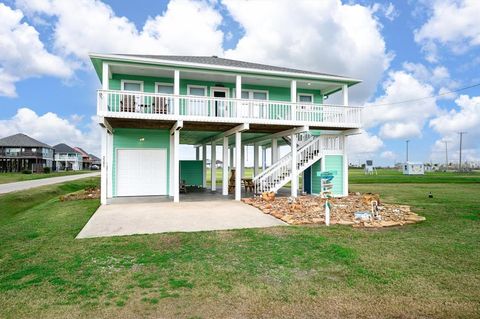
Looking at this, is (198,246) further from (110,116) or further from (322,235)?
(110,116)

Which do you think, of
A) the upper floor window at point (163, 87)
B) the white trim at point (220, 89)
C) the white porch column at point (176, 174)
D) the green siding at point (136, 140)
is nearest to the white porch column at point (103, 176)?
the green siding at point (136, 140)

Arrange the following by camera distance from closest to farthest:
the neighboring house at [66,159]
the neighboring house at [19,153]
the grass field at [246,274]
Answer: the grass field at [246,274] → the neighboring house at [19,153] → the neighboring house at [66,159]

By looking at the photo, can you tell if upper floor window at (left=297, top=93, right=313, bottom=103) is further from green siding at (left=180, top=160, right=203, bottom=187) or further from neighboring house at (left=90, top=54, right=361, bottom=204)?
green siding at (left=180, top=160, right=203, bottom=187)

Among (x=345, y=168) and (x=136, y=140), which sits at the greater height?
(x=136, y=140)

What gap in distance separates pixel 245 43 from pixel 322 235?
16.3 metres

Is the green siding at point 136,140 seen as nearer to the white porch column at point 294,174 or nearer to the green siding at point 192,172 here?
the green siding at point 192,172

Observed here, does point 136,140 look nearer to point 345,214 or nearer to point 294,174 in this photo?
point 294,174

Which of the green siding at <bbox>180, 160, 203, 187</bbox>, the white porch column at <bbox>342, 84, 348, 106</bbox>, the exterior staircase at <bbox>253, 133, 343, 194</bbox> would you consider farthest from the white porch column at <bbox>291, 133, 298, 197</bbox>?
the green siding at <bbox>180, 160, 203, 187</bbox>

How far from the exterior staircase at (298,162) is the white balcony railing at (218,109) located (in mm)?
1234

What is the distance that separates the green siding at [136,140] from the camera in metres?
15.0

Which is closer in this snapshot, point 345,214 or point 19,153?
point 345,214

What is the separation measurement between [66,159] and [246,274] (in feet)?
272

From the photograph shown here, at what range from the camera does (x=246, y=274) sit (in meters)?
4.86

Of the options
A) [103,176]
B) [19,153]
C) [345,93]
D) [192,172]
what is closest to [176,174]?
[103,176]
